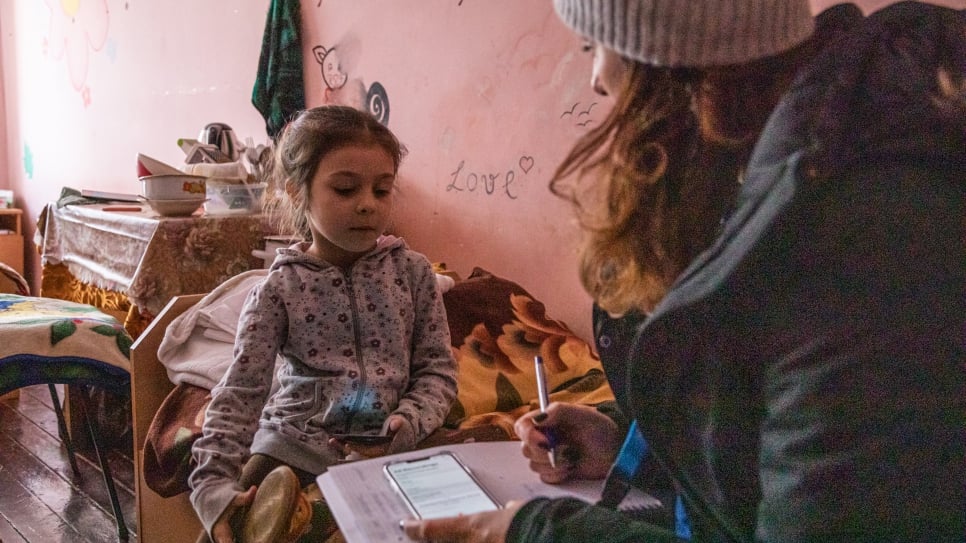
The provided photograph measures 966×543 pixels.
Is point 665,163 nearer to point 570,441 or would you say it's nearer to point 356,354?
point 570,441

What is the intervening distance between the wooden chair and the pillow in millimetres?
617

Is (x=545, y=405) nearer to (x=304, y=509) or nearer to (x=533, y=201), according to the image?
(x=304, y=509)

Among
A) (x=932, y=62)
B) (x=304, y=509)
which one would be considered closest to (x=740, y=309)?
(x=932, y=62)

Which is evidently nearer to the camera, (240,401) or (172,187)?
(240,401)

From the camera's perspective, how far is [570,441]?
489 mm

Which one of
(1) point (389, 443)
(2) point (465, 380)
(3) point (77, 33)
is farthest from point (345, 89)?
(3) point (77, 33)

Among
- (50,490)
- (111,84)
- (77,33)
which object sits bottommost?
(50,490)

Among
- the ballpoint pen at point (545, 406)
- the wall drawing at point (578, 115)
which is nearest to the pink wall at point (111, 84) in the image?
the wall drawing at point (578, 115)

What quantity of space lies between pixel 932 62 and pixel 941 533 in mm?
194

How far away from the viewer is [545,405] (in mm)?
495

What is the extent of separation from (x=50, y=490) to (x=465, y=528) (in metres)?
1.51

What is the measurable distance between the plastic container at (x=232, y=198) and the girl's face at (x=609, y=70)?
1.38 m

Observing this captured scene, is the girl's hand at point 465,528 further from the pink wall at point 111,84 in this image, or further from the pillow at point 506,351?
the pink wall at point 111,84

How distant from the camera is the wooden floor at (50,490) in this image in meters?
1.41
